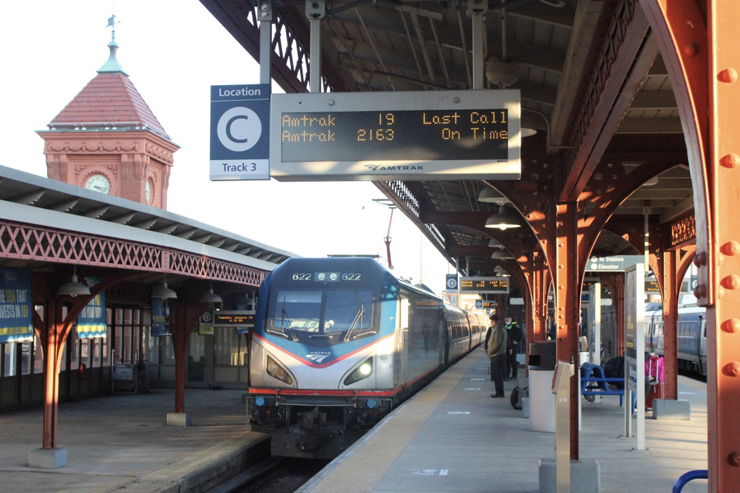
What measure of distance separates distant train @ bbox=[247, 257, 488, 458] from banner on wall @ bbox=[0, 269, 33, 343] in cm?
346

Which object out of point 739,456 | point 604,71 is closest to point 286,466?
point 604,71

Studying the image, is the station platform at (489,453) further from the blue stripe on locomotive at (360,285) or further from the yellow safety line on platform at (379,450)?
the blue stripe on locomotive at (360,285)

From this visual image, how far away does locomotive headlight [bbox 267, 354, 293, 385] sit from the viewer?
13.0 meters

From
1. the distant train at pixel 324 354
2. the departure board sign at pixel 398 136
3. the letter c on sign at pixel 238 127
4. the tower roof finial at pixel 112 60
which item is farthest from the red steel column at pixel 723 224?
the tower roof finial at pixel 112 60

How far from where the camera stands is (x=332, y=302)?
532 inches

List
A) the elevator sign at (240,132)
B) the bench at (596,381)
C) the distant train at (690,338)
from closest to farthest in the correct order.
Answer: the elevator sign at (240,132) → the bench at (596,381) → the distant train at (690,338)

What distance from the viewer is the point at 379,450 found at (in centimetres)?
1023

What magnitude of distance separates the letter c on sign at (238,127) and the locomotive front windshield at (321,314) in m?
6.14

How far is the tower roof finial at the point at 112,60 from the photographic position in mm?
50562

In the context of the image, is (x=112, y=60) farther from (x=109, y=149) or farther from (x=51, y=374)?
(x=51, y=374)

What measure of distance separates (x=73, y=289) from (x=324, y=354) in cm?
393

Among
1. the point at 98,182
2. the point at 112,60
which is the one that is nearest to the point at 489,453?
the point at 98,182

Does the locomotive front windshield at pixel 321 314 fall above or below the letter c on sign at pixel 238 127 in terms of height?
below

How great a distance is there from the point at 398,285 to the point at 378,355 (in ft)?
4.96
